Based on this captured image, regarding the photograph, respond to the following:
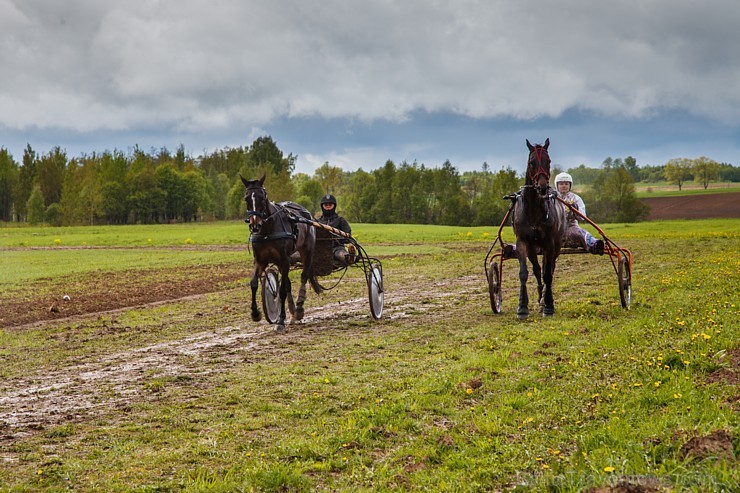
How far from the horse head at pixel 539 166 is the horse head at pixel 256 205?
16.2ft

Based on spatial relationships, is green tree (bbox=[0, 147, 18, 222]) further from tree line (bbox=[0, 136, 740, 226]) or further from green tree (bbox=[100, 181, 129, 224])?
green tree (bbox=[100, 181, 129, 224])

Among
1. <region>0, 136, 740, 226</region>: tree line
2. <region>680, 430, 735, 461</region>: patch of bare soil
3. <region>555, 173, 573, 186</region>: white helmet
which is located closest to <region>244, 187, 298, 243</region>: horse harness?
<region>555, 173, 573, 186</region>: white helmet

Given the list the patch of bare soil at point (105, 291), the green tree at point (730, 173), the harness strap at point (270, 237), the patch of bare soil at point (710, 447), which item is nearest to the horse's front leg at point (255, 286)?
the harness strap at point (270, 237)

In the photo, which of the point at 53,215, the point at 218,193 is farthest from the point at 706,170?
the point at 53,215

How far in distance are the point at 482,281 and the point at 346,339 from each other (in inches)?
395

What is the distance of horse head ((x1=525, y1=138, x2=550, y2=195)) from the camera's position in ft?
37.0

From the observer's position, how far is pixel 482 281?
68.6ft

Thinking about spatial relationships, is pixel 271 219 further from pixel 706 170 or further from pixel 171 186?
pixel 706 170

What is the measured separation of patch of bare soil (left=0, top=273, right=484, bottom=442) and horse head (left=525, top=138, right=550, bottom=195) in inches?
164

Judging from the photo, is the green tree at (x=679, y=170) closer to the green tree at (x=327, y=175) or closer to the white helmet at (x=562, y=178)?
the green tree at (x=327, y=175)

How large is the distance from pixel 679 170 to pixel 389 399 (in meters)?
148

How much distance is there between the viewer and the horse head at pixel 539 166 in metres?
11.3

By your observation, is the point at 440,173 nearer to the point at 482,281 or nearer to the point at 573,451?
the point at 482,281

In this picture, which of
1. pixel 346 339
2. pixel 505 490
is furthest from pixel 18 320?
pixel 505 490
